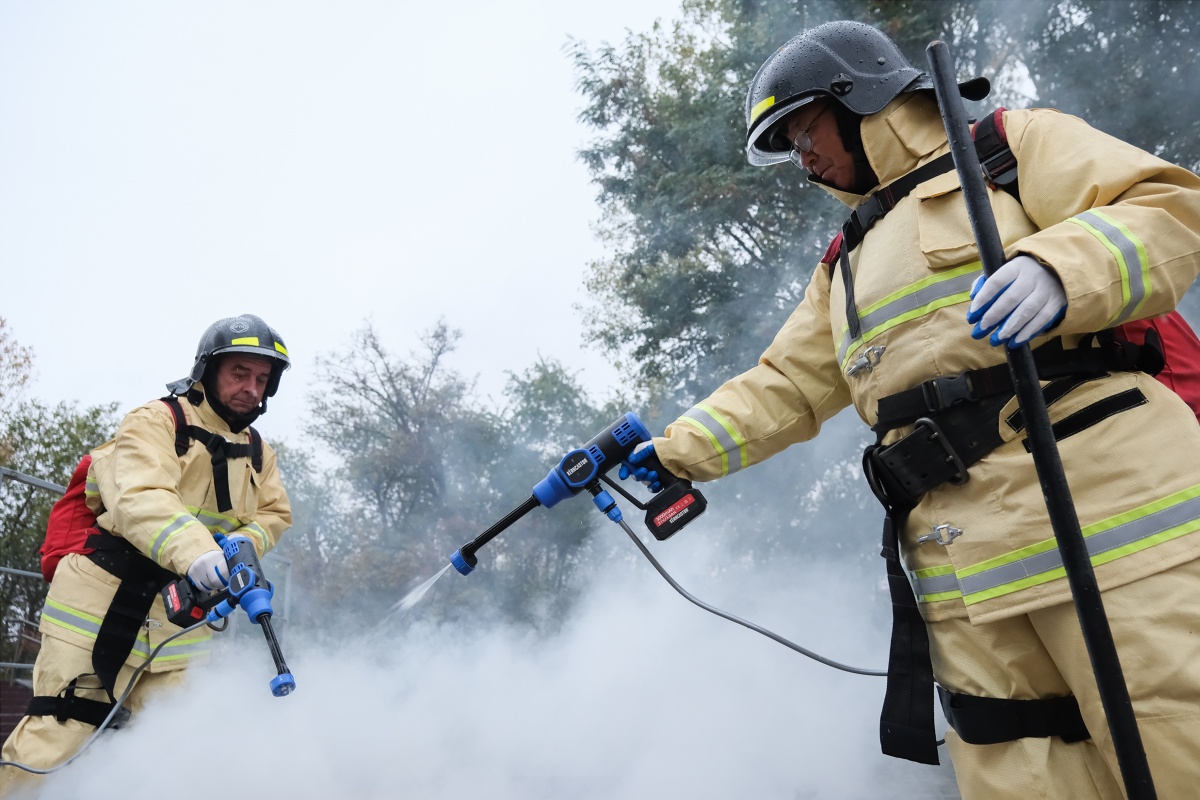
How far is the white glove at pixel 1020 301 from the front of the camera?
4.31ft

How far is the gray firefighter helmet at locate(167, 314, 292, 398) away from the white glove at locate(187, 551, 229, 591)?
3.66 feet

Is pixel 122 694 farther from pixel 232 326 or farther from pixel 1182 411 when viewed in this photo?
pixel 1182 411

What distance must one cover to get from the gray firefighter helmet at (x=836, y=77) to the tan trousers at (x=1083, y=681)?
122cm

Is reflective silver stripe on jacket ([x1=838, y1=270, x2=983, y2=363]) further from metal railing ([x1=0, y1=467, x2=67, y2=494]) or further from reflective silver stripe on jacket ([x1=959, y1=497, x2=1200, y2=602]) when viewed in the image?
metal railing ([x1=0, y1=467, x2=67, y2=494])

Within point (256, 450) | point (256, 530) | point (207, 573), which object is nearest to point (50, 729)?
point (207, 573)

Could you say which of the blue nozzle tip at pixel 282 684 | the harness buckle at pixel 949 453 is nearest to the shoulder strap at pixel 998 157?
the harness buckle at pixel 949 453

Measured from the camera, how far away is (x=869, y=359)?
183 cm

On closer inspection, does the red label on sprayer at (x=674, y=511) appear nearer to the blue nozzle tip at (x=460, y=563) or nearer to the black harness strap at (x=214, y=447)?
the blue nozzle tip at (x=460, y=563)

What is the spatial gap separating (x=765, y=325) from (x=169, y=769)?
939 cm

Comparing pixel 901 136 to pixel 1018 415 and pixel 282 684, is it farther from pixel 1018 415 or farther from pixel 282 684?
pixel 282 684

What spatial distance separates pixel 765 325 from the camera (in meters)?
11.2

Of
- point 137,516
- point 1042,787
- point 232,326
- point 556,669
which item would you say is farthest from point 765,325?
point 1042,787

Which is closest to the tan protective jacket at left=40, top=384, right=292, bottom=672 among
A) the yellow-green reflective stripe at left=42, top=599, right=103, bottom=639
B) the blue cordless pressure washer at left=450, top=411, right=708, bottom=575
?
the yellow-green reflective stripe at left=42, top=599, right=103, bottom=639

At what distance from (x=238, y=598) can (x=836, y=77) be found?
2725mm
